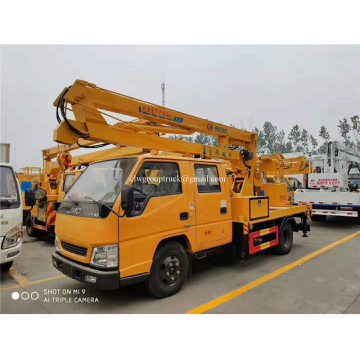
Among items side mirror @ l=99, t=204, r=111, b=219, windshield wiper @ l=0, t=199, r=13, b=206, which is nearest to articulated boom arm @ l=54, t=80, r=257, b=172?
side mirror @ l=99, t=204, r=111, b=219

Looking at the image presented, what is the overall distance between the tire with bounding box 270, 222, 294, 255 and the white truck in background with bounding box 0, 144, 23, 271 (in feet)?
16.9

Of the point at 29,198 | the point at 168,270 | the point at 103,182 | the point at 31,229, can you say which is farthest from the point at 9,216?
the point at 31,229

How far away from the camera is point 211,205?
174 inches

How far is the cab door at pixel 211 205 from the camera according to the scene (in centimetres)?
421

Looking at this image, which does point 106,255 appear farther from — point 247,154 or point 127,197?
point 247,154

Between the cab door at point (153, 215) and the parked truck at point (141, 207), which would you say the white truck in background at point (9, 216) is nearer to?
the parked truck at point (141, 207)

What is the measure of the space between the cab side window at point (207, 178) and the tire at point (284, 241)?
239 cm

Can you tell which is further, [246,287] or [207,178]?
[207,178]

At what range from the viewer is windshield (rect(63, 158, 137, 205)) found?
357cm

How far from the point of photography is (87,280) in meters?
3.26

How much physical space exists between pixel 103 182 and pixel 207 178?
171 centimetres

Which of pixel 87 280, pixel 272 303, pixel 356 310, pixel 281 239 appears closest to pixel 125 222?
pixel 87 280

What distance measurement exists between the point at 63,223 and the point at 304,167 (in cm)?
1316

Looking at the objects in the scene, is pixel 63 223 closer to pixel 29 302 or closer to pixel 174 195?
pixel 29 302
